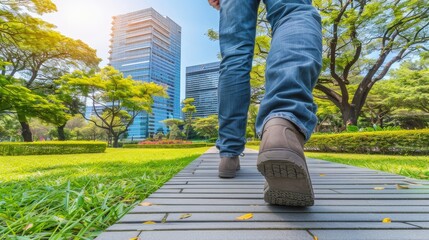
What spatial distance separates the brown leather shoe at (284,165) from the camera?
51 centimetres

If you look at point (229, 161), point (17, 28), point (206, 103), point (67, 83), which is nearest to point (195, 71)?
point (206, 103)

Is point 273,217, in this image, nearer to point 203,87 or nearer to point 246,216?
point 246,216

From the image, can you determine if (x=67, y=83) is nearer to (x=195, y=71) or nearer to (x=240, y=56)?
(x=240, y=56)

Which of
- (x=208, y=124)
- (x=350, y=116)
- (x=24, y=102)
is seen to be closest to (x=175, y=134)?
(x=208, y=124)

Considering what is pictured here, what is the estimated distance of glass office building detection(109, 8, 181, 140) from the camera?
150ft

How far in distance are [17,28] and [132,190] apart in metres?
6.41

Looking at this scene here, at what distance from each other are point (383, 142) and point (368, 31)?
16.6 feet

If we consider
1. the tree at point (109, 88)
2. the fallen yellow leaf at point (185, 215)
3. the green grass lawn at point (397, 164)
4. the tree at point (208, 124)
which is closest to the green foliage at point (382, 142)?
the green grass lawn at point (397, 164)

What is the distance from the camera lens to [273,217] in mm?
546

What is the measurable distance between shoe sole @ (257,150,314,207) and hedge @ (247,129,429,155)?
7.05 meters

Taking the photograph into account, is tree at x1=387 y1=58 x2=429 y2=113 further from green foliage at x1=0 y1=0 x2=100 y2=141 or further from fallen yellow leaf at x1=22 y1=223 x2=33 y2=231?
fallen yellow leaf at x1=22 y1=223 x2=33 y2=231

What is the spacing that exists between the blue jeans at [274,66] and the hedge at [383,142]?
6.78 meters

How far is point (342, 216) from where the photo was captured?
0.56m

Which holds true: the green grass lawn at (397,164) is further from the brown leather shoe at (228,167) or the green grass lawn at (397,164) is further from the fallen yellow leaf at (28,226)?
the fallen yellow leaf at (28,226)
